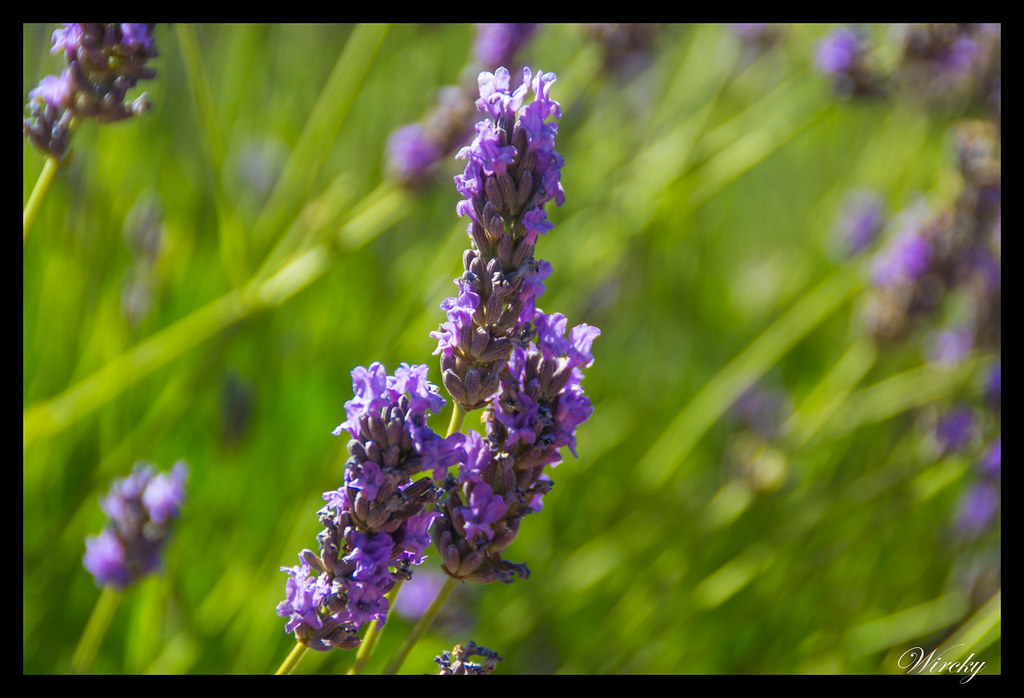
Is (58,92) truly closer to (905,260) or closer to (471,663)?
(471,663)

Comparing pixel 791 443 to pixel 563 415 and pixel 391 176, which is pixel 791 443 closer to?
pixel 391 176

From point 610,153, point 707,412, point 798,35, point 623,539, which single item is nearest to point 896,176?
point 798,35

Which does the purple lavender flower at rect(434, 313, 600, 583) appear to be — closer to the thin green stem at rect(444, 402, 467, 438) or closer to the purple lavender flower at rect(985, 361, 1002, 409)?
the thin green stem at rect(444, 402, 467, 438)

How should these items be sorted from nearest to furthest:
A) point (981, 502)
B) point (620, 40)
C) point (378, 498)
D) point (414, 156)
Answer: point (378, 498) < point (414, 156) < point (620, 40) < point (981, 502)

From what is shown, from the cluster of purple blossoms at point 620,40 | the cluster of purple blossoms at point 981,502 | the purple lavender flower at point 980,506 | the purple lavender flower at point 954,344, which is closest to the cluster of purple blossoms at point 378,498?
the cluster of purple blossoms at point 620,40

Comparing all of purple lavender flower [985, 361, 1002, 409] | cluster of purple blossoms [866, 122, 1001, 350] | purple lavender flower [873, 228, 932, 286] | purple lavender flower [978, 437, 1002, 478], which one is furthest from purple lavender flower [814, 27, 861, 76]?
purple lavender flower [978, 437, 1002, 478]
